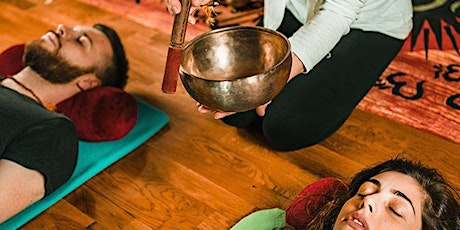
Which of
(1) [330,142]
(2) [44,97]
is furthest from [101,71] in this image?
(1) [330,142]

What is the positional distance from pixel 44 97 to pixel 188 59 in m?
0.74

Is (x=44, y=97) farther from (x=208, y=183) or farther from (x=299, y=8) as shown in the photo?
(x=299, y=8)

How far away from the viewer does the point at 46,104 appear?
2.12m

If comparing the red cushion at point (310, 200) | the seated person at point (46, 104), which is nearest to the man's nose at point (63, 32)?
the seated person at point (46, 104)

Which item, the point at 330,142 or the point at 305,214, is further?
the point at 330,142

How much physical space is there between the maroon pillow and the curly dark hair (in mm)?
782

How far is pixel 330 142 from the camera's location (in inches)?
84.7

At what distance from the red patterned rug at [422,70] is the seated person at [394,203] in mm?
658

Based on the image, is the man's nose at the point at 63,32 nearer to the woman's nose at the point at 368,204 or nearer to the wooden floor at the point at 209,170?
the wooden floor at the point at 209,170

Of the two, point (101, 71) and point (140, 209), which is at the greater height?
point (101, 71)

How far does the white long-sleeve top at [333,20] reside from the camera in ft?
5.53

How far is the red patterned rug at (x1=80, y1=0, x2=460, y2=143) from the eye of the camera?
226 cm

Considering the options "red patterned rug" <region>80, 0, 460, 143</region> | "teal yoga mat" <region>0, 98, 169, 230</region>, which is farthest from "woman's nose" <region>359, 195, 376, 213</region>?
"teal yoga mat" <region>0, 98, 169, 230</region>

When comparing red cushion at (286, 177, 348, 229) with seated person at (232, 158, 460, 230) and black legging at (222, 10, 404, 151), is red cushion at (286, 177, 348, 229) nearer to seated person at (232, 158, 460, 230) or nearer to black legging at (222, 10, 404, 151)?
seated person at (232, 158, 460, 230)
